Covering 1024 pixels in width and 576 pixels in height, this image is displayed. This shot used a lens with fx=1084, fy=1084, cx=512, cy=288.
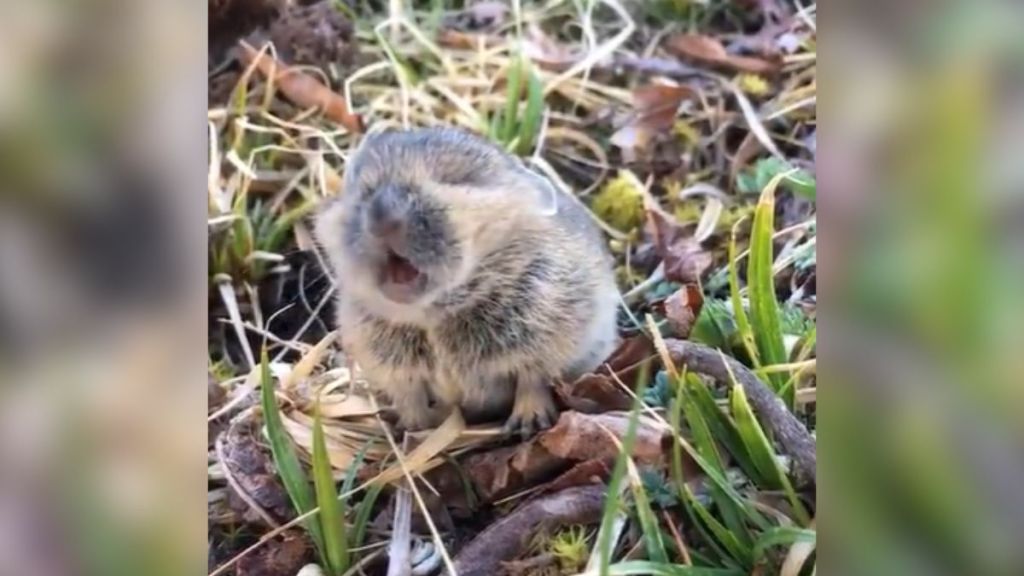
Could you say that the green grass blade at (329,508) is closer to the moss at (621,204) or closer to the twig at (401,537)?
the twig at (401,537)

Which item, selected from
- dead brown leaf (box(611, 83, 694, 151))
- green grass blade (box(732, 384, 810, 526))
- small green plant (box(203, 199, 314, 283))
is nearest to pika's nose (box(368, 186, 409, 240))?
small green plant (box(203, 199, 314, 283))

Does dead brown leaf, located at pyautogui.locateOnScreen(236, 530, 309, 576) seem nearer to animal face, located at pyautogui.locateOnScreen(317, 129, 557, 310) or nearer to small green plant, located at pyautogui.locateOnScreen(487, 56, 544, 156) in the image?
animal face, located at pyautogui.locateOnScreen(317, 129, 557, 310)

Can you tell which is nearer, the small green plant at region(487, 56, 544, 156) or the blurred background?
the blurred background

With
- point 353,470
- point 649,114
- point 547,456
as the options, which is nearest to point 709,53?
point 649,114

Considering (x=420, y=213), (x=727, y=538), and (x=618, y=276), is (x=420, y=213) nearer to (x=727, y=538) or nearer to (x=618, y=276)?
(x=618, y=276)

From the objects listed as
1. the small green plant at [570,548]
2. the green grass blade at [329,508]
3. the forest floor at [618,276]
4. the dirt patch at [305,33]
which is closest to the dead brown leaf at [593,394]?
the forest floor at [618,276]
